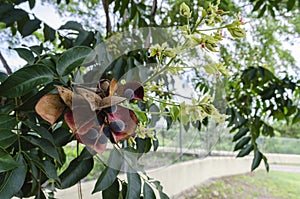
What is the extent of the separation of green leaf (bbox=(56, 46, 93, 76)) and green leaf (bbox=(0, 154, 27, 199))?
8 cm

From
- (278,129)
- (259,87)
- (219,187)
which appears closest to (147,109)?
(259,87)

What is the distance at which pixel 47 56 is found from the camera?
0.36 metres

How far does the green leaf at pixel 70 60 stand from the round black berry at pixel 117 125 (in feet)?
0.22

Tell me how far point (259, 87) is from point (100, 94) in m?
0.80

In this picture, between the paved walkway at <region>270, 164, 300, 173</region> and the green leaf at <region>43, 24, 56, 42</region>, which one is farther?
the paved walkway at <region>270, 164, 300, 173</region>

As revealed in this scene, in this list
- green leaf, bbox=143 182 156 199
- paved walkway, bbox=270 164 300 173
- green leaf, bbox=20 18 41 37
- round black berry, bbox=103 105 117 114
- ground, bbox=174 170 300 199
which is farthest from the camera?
ground, bbox=174 170 300 199

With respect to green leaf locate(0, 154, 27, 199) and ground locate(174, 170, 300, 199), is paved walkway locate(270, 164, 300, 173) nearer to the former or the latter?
ground locate(174, 170, 300, 199)

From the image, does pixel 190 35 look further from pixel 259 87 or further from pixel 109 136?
pixel 259 87

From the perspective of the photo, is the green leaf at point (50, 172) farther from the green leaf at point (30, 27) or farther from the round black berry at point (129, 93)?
the green leaf at point (30, 27)

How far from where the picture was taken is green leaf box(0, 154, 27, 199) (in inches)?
10.1

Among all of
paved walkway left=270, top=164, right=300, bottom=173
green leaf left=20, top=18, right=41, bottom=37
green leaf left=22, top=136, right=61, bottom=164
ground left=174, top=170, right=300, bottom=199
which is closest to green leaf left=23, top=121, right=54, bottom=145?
green leaf left=22, top=136, right=61, bottom=164

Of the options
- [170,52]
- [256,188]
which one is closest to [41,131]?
[170,52]

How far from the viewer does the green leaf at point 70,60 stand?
0.27 metres

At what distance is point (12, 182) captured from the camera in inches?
10.5
